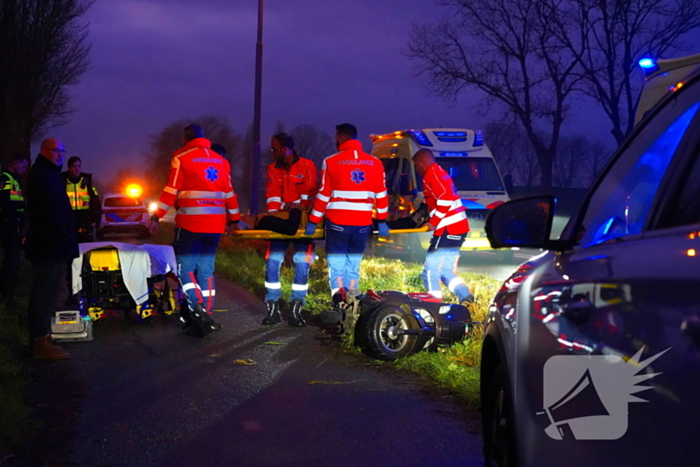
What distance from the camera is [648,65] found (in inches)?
237

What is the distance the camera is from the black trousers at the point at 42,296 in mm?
6754

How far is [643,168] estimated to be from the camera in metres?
2.49

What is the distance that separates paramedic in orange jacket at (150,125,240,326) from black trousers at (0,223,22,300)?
2347mm

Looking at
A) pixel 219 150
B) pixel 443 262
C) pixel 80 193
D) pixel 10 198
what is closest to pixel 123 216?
pixel 80 193

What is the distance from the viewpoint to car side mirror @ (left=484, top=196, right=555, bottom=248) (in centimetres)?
280

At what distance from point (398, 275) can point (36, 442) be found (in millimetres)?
8175

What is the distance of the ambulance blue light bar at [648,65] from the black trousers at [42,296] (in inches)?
188

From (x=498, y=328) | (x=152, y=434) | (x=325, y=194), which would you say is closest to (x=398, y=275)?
(x=325, y=194)

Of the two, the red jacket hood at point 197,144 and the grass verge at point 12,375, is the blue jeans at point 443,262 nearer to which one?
the red jacket hood at point 197,144

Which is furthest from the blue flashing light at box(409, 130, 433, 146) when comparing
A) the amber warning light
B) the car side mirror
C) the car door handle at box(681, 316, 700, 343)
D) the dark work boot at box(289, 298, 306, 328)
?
the car door handle at box(681, 316, 700, 343)

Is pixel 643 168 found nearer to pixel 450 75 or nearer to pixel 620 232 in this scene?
pixel 620 232

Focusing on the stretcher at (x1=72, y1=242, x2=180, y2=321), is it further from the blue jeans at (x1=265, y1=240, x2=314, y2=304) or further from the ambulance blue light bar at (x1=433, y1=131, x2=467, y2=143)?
the ambulance blue light bar at (x1=433, y1=131, x2=467, y2=143)

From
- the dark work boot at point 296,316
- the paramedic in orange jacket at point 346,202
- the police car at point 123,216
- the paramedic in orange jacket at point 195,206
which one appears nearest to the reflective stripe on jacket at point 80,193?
the paramedic in orange jacket at point 195,206

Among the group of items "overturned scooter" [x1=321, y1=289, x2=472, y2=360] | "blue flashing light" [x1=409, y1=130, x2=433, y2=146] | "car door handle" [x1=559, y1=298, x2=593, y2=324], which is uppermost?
"blue flashing light" [x1=409, y1=130, x2=433, y2=146]
